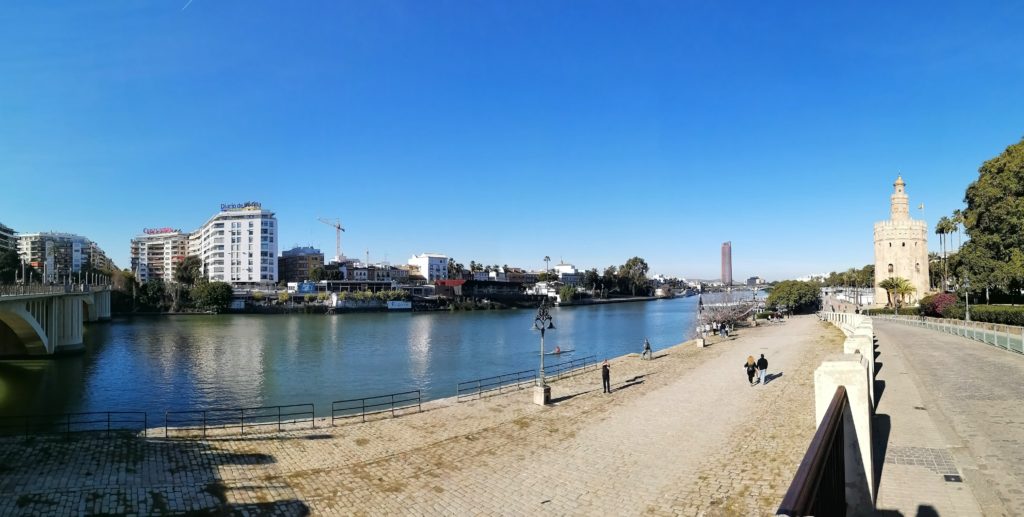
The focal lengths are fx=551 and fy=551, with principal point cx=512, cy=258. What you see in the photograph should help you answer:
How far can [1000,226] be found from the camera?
4372 cm

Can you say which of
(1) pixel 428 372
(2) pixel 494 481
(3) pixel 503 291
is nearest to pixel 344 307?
(3) pixel 503 291

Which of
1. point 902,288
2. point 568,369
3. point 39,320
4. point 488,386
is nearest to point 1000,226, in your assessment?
point 568,369

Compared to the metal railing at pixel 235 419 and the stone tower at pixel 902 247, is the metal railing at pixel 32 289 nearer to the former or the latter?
the metal railing at pixel 235 419

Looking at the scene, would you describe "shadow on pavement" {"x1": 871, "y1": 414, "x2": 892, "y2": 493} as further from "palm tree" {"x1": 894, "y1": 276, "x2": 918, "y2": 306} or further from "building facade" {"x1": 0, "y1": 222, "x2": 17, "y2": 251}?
"building facade" {"x1": 0, "y1": 222, "x2": 17, "y2": 251}

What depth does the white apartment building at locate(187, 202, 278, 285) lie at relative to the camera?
536 feet

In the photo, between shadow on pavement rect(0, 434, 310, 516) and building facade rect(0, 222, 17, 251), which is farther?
building facade rect(0, 222, 17, 251)

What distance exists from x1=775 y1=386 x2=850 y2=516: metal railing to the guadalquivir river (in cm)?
2882

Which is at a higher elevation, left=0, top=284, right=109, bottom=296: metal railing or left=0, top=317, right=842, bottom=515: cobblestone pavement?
left=0, top=284, right=109, bottom=296: metal railing

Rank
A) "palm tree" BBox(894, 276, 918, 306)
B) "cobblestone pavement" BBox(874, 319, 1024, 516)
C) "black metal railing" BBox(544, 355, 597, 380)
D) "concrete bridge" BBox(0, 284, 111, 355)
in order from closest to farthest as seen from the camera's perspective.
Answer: "cobblestone pavement" BBox(874, 319, 1024, 516)
"black metal railing" BBox(544, 355, 597, 380)
"concrete bridge" BBox(0, 284, 111, 355)
"palm tree" BBox(894, 276, 918, 306)

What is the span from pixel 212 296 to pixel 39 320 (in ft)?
264

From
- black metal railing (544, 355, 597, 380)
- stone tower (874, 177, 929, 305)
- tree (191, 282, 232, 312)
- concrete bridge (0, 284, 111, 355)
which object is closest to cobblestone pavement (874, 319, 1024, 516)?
black metal railing (544, 355, 597, 380)

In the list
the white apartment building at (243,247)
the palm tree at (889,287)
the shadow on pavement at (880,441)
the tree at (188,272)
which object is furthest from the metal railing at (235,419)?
the white apartment building at (243,247)

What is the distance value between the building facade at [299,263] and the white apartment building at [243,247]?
A: 878 inches

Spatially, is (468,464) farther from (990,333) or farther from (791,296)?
(791,296)
